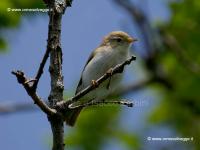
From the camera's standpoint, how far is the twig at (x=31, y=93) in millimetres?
3760

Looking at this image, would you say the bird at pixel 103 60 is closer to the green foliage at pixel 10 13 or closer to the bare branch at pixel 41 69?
the green foliage at pixel 10 13

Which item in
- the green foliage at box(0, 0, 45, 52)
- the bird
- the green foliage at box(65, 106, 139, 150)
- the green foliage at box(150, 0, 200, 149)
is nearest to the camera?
the bird

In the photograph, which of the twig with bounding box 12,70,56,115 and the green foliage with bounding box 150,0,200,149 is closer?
the twig with bounding box 12,70,56,115

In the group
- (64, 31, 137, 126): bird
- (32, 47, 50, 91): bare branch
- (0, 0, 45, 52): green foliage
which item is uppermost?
(0, 0, 45, 52): green foliage

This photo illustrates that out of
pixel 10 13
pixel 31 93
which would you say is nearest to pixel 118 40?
pixel 10 13

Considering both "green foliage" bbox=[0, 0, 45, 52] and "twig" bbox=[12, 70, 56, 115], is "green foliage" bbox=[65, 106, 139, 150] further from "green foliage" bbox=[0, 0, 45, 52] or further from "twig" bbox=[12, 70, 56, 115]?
"twig" bbox=[12, 70, 56, 115]

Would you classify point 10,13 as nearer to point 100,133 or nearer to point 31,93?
point 100,133

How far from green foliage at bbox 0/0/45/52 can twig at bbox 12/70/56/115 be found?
3545mm

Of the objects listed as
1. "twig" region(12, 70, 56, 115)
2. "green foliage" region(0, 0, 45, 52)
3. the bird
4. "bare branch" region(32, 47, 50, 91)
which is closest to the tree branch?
"twig" region(12, 70, 56, 115)

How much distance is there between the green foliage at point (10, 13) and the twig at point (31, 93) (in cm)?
354

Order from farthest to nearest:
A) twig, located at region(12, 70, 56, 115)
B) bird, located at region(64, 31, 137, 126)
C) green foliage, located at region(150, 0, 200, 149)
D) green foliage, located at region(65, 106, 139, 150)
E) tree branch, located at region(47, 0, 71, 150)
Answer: green foliage, located at region(150, 0, 200, 149), green foliage, located at region(65, 106, 139, 150), bird, located at region(64, 31, 137, 126), tree branch, located at region(47, 0, 71, 150), twig, located at region(12, 70, 56, 115)

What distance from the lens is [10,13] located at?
25.6 feet

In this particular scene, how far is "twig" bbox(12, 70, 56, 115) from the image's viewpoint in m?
3.76

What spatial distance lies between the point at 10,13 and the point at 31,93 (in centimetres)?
405
